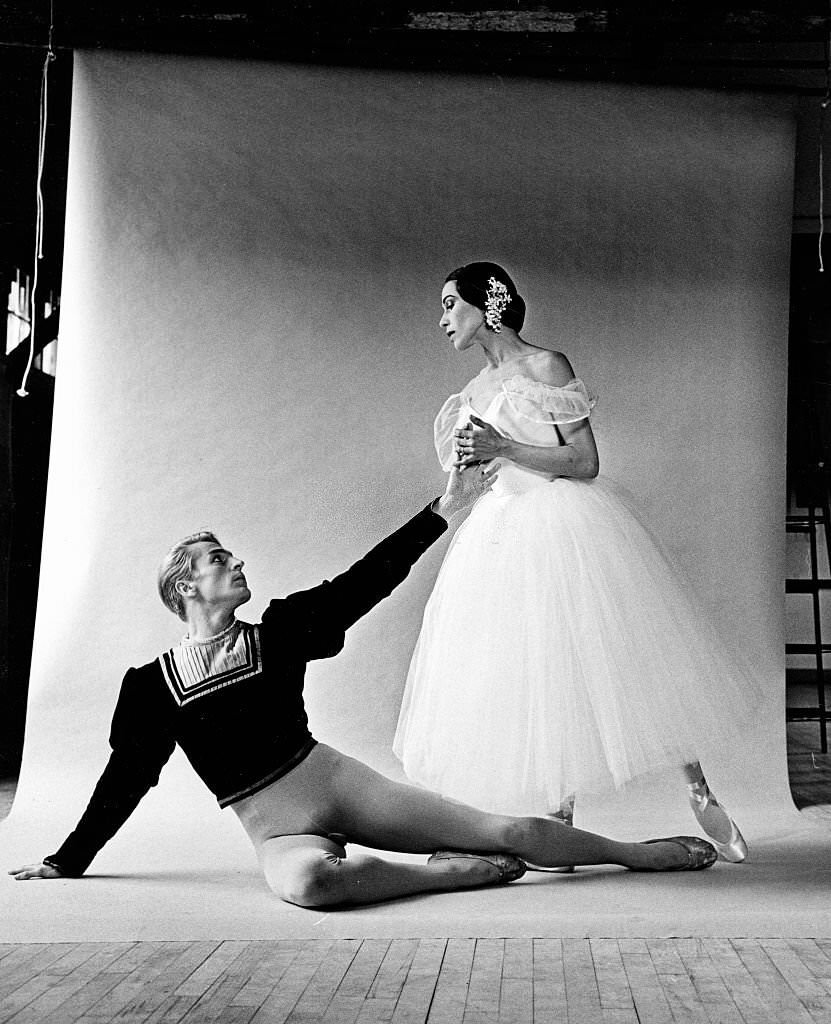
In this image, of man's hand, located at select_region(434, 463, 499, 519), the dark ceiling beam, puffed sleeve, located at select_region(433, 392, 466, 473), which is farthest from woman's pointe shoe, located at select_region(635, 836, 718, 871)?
the dark ceiling beam

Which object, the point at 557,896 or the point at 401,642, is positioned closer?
the point at 557,896

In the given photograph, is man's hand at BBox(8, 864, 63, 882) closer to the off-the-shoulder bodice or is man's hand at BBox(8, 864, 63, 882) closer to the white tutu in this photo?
the white tutu

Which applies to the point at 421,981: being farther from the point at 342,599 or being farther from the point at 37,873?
the point at 37,873

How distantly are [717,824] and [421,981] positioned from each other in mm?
1243

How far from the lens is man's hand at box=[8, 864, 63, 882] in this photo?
2.82 meters

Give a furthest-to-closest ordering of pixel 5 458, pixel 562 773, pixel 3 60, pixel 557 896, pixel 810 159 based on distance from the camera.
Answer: pixel 5 458
pixel 810 159
pixel 3 60
pixel 562 773
pixel 557 896

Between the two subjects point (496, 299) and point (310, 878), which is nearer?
point (310, 878)

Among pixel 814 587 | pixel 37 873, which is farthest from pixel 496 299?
pixel 814 587

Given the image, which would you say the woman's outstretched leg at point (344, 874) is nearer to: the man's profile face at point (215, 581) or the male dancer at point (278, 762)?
the male dancer at point (278, 762)

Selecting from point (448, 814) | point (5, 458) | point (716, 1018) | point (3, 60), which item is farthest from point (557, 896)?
point (5, 458)

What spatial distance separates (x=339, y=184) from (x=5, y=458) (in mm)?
2966

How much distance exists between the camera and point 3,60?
177 inches

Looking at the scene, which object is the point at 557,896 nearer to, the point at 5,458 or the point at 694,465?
the point at 694,465

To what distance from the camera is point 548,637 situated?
301 centimetres
